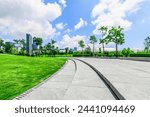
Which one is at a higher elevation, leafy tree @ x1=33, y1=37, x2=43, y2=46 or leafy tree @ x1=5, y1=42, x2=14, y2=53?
leafy tree @ x1=33, y1=37, x2=43, y2=46

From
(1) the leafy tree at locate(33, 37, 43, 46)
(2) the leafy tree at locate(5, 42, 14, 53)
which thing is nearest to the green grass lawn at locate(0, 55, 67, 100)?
(1) the leafy tree at locate(33, 37, 43, 46)

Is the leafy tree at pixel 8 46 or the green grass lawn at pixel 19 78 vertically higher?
the leafy tree at pixel 8 46

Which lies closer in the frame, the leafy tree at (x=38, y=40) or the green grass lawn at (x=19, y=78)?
the green grass lawn at (x=19, y=78)

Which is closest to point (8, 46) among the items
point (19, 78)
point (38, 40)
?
point (38, 40)

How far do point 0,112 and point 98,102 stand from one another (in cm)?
279

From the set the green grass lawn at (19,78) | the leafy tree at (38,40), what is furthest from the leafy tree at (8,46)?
the green grass lawn at (19,78)

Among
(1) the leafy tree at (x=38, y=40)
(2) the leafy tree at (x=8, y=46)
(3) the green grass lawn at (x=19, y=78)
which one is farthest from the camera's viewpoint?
(2) the leafy tree at (x=8, y=46)

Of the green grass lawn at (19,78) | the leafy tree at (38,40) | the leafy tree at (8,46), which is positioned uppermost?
the leafy tree at (38,40)

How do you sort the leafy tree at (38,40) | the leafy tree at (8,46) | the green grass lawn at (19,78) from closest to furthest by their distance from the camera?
1. the green grass lawn at (19,78)
2. the leafy tree at (38,40)
3. the leafy tree at (8,46)

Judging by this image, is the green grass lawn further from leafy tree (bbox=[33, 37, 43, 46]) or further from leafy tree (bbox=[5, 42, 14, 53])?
leafy tree (bbox=[5, 42, 14, 53])

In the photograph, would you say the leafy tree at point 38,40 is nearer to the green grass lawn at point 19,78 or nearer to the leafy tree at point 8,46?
the leafy tree at point 8,46

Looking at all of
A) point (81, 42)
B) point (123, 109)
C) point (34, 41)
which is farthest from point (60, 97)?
point (81, 42)

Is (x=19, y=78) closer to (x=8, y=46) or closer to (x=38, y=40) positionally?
(x=38, y=40)

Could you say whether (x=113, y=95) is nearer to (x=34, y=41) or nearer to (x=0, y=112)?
(x=0, y=112)
